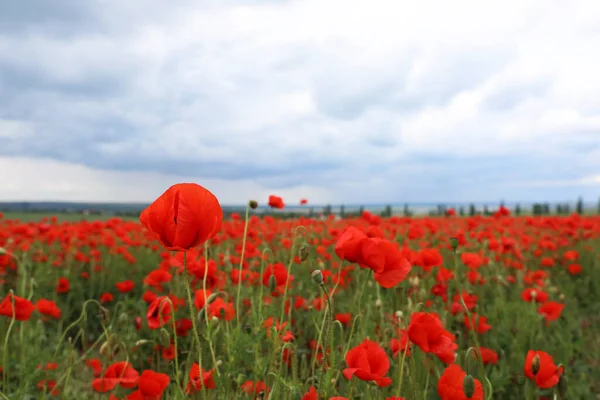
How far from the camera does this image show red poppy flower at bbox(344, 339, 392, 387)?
4.40 feet

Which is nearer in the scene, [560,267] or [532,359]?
[532,359]

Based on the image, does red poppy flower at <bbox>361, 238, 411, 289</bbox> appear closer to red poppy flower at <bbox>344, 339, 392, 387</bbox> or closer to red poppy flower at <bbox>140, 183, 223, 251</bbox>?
red poppy flower at <bbox>344, 339, 392, 387</bbox>

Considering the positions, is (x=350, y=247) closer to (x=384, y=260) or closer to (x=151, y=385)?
(x=384, y=260)

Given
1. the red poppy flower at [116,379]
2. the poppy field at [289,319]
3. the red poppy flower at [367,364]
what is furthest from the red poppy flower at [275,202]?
the red poppy flower at [367,364]

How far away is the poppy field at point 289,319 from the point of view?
58.9 inches

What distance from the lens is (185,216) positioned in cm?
116

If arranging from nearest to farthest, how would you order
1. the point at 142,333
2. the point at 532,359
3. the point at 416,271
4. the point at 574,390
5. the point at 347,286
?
1. the point at 532,359
2. the point at 574,390
3. the point at 142,333
4. the point at 416,271
5. the point at 347,286

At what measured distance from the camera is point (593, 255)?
6.56 metres

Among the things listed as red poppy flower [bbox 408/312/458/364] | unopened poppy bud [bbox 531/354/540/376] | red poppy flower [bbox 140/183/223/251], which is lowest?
unopened poppy bud [bbox 531/354/540/376]

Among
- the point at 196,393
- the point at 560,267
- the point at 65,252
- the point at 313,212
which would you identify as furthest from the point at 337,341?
the point at 313,212

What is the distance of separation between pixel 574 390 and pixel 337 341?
4.80ft

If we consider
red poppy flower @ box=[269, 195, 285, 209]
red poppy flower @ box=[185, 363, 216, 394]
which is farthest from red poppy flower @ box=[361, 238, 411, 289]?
red poppy flower @ box=[269, 195, 285, 209]

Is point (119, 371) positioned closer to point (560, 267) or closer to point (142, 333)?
point (142, 333)

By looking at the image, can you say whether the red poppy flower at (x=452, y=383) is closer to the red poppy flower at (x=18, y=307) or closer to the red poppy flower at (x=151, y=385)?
the red poppy flower at (x=151, y=385)
